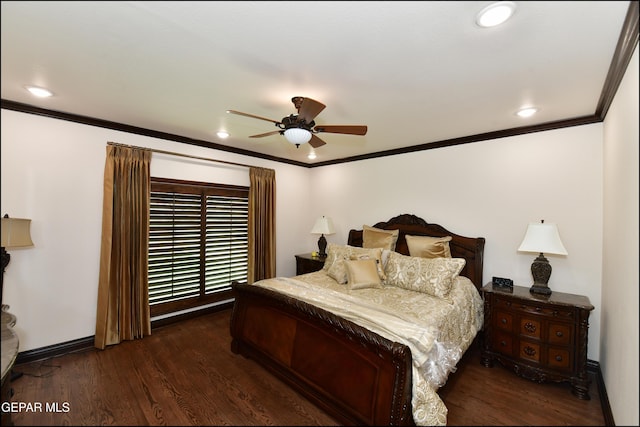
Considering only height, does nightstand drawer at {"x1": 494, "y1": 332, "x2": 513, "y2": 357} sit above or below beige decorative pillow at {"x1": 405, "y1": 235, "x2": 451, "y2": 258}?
below

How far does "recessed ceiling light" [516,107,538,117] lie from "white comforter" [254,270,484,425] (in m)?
1.82

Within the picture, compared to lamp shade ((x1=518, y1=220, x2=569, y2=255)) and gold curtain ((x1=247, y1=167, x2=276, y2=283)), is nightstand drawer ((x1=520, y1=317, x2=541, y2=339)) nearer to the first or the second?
lamp shade ((x1=518, y1=220, x2=569, y2=255))

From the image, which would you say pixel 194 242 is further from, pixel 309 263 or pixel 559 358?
pixel 559 358

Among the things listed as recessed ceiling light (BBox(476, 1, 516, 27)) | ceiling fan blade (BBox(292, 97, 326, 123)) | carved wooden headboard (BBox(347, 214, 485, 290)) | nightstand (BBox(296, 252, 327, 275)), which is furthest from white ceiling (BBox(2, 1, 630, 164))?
nightstand (BBox(296, 252, 327, 275))

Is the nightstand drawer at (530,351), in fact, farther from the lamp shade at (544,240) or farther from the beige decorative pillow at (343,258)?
the beige decorative pillow at (343,258)

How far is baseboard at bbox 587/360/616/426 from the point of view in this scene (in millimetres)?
1837

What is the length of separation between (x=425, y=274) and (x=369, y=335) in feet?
4.59

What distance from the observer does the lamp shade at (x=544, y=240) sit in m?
2.48

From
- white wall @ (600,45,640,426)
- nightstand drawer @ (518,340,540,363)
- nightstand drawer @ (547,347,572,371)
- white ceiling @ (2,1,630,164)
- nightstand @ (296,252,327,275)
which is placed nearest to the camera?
white ceiling @ (2,1,630,164)

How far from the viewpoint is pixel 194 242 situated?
12.5 ft

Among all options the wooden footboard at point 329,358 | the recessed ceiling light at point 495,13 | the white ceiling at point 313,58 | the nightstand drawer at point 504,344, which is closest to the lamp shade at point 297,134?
the white ceiling at point 313,58

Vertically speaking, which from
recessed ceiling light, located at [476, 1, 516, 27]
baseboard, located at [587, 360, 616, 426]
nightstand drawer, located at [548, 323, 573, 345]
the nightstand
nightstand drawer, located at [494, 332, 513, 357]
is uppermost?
recessed ceiling light, located at [476, 1, 516, 27]

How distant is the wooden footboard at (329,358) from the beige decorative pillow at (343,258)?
3.29 ft

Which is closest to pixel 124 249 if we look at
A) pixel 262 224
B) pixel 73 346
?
pixel 73 346
